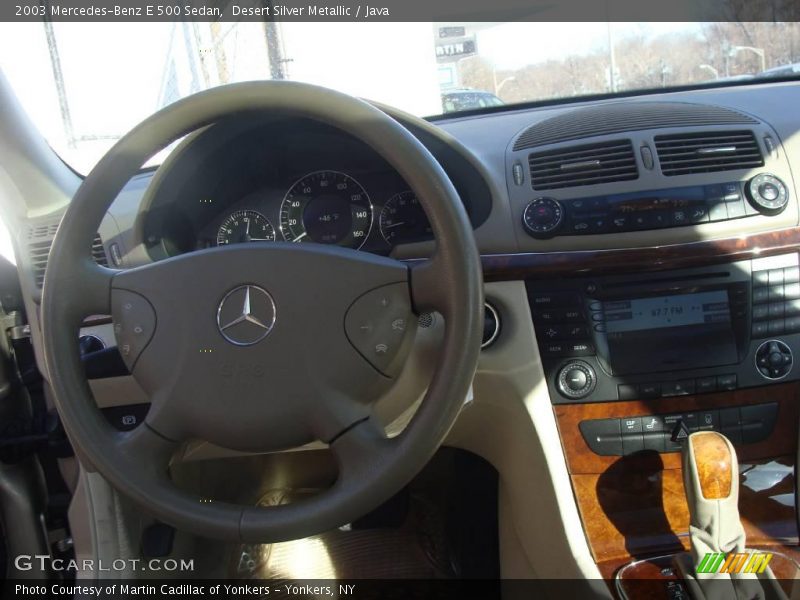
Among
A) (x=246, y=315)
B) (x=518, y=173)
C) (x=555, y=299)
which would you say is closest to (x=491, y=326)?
(x=555, y=299)

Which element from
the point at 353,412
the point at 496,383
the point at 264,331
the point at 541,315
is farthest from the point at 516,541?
the point at 264,331

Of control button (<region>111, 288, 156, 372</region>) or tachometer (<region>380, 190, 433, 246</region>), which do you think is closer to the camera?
control button (<region>111, 288, 156, 372</region>)

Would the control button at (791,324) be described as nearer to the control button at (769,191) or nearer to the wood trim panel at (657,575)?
the control button at (769,191)

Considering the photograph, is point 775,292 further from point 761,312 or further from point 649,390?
point 649,390

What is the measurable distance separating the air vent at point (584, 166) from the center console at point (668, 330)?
25cm

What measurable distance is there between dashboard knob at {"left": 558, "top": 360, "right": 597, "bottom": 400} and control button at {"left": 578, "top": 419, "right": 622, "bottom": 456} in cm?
9

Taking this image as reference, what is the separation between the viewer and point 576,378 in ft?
6.30

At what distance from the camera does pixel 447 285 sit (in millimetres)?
1363

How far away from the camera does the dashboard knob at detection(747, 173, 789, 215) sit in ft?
6.18

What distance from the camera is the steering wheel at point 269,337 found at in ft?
4.40

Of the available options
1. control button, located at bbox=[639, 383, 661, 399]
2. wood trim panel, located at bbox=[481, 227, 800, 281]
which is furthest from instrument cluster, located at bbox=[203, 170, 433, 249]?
control button, located at bbox=[639, 383, 661, 399]

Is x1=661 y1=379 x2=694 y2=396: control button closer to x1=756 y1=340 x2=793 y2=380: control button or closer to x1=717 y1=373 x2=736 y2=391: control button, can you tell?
x1=717 y1=373 x2=736 y2=391: control button

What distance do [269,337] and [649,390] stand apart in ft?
3.35

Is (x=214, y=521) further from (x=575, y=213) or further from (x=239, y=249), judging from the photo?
(x=575, y=213)
